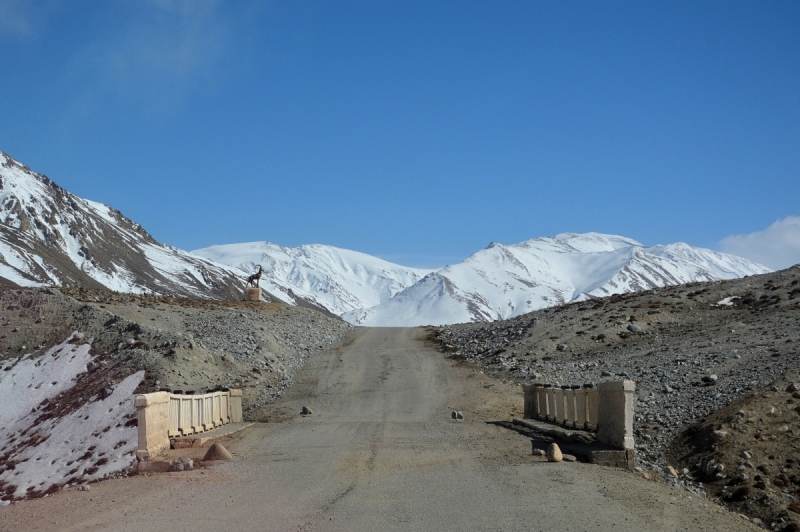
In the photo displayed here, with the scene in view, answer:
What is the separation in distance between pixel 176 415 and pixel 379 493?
6598 mm

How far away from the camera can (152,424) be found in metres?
14.4

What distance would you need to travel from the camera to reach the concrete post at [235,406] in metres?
21.1

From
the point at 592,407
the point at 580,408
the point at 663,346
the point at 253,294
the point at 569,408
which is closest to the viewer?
the point at 592,407

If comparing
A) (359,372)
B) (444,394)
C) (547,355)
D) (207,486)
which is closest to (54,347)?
(359,372)

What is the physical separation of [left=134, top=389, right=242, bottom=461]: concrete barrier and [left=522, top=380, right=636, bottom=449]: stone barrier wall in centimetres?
821

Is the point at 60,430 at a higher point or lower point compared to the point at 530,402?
lower

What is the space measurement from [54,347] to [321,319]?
2106 cm

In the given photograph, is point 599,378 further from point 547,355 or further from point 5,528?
point 5,528

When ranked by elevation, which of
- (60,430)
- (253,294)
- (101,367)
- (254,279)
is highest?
(254,279)

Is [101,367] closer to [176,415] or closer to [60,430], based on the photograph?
[60,430]

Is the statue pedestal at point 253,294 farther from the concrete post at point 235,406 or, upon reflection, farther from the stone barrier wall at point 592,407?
the stone barrier wall at point 592,407

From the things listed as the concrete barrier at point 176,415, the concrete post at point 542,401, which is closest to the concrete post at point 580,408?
the concrete post at point 542,401

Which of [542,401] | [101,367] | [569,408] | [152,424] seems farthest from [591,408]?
[101,367]

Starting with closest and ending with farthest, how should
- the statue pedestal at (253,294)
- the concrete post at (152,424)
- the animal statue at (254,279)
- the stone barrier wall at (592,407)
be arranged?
the concrete post at (152,424)
the stone barrier wall at (592,407)
the statue pedestal at (253,294)
the animal statue at (254,279)
